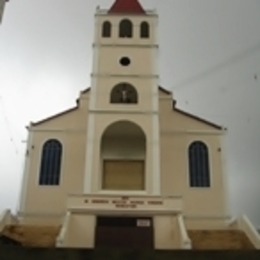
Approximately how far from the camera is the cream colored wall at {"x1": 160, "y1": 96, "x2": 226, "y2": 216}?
19.4 meters

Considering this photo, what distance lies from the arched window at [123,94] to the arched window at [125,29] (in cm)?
289

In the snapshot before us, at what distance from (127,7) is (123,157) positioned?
7935 millimetres

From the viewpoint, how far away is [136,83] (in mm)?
20609

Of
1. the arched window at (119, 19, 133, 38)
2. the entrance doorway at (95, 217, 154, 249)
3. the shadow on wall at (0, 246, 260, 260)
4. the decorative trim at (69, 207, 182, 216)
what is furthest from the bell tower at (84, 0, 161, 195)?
the shadow on wall at (0, 246, 260, 260)

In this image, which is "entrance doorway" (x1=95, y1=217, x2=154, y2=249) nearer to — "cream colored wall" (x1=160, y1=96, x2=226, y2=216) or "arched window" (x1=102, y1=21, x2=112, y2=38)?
"cream colored wall" (x1=160, y1=96, x2=226, y2=216)

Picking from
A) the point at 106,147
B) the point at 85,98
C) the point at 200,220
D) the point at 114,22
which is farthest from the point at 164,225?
the point at 114,22

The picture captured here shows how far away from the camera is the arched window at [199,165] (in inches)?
786

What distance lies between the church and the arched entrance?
0.05 metres

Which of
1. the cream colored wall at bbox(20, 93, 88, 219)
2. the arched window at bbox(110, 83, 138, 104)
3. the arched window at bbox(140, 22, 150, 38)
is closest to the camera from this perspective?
the cream colored wall at bbox(20, 93, 88, 219)

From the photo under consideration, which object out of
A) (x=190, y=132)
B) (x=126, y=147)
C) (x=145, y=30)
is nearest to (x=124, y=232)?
(x=126, y=147)

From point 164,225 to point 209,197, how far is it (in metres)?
4.22

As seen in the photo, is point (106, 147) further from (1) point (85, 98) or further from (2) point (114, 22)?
(2) point (114, 22)

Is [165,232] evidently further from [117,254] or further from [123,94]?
[123,94]

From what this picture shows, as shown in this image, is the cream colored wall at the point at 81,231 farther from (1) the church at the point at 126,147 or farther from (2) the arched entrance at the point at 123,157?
(2) the arched entrance at the point at 123,157
